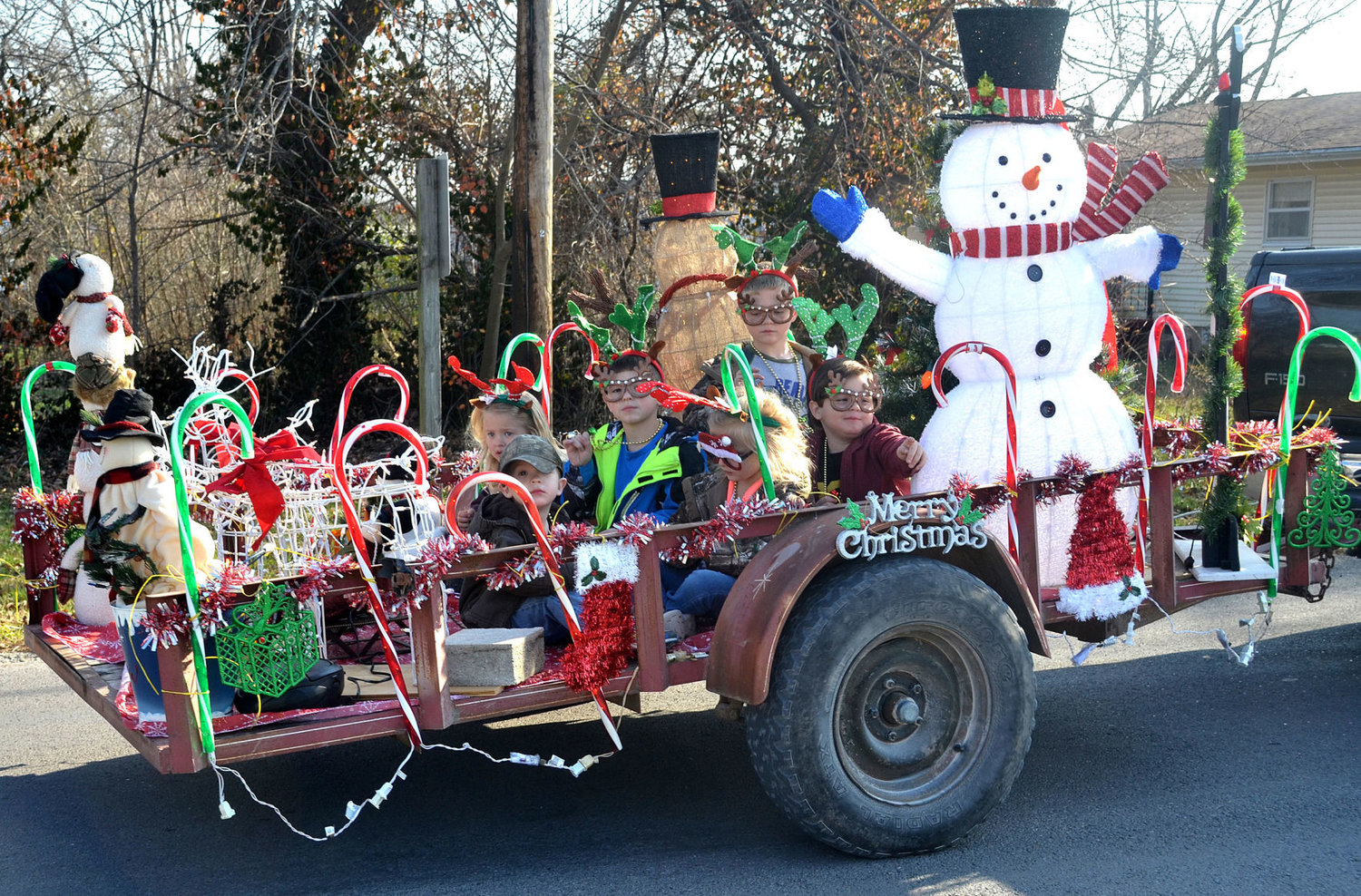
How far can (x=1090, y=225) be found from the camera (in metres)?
4.62

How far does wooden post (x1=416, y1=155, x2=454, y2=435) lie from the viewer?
21.7 feet

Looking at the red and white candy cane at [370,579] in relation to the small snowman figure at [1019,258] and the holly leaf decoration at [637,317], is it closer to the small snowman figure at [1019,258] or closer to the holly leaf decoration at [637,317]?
the holly leaf decoration at [637,317]

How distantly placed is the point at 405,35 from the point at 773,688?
6926 mm

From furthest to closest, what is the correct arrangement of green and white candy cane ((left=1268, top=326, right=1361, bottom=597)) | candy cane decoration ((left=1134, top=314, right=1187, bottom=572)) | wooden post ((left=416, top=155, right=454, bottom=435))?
wooden post ((left=416, top=155, right=454, bottom=435)) → green and white candy cane ((left=1268, top=326, right=1361, bottom=597)) → candy cane decoration ((left=1134, top=314, right=1187, bottom=572))

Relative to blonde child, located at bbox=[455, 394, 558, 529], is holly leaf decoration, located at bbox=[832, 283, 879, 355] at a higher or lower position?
higher

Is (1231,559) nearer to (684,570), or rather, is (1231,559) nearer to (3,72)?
(684,570)

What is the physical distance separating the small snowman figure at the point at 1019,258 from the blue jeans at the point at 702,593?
99 cm

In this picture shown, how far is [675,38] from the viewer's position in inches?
394

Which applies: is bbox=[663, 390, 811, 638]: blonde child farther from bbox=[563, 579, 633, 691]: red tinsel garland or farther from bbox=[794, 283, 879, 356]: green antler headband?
bbox=[794, 283, 879, 356]: green antler headband

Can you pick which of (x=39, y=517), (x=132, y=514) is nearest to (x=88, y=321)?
(x=39, y=517)

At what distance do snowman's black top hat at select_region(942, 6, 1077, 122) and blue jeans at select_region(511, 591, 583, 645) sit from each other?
2250mm

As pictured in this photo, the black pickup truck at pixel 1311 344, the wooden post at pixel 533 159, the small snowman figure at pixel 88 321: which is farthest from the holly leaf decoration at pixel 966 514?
the black pickup truck at pixel 1311 344

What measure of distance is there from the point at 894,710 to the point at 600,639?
86 cm

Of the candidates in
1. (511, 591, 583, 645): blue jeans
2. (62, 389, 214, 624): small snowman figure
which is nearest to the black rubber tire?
(511, 591, 583, 645): blue jeans
